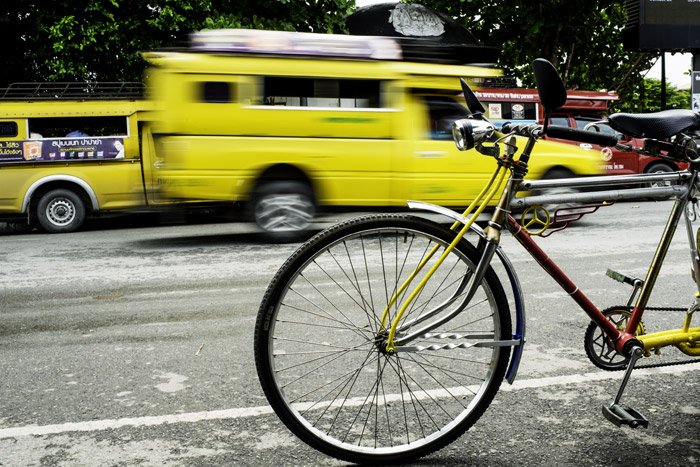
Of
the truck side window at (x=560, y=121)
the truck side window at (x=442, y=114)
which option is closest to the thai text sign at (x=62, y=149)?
the truck side window at (x=442, y=114)

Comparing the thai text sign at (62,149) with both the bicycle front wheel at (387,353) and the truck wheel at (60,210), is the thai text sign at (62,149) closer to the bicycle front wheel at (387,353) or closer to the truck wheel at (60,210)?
the truck wheel at (60,210)

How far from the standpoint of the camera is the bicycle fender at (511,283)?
8.61 ft

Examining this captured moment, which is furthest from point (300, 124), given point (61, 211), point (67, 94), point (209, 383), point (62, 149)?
point (209, 383)

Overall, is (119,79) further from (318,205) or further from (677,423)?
(677,423)

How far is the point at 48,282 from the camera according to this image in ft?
23.1

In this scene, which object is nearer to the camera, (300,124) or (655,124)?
(655,124)

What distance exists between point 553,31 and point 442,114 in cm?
1237

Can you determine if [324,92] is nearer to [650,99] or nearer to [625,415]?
[625,415]

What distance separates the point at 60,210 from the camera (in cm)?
1256

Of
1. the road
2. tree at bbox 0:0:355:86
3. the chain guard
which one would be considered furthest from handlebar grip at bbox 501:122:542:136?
tree at bbox 0:0:355:86

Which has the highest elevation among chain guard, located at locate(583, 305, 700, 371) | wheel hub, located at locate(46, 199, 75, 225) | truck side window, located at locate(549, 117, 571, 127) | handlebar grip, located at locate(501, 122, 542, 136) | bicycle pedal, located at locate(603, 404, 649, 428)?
handlebar grip, located at locate(501, 122, 542, 136)

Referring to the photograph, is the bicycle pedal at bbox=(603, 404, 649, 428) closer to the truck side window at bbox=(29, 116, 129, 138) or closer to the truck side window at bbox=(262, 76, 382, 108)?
the truck side window at bbox=(262, 76, 382, 108)

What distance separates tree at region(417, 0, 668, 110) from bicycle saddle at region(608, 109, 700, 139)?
58.9ft

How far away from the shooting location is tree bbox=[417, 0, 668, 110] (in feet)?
66.0
